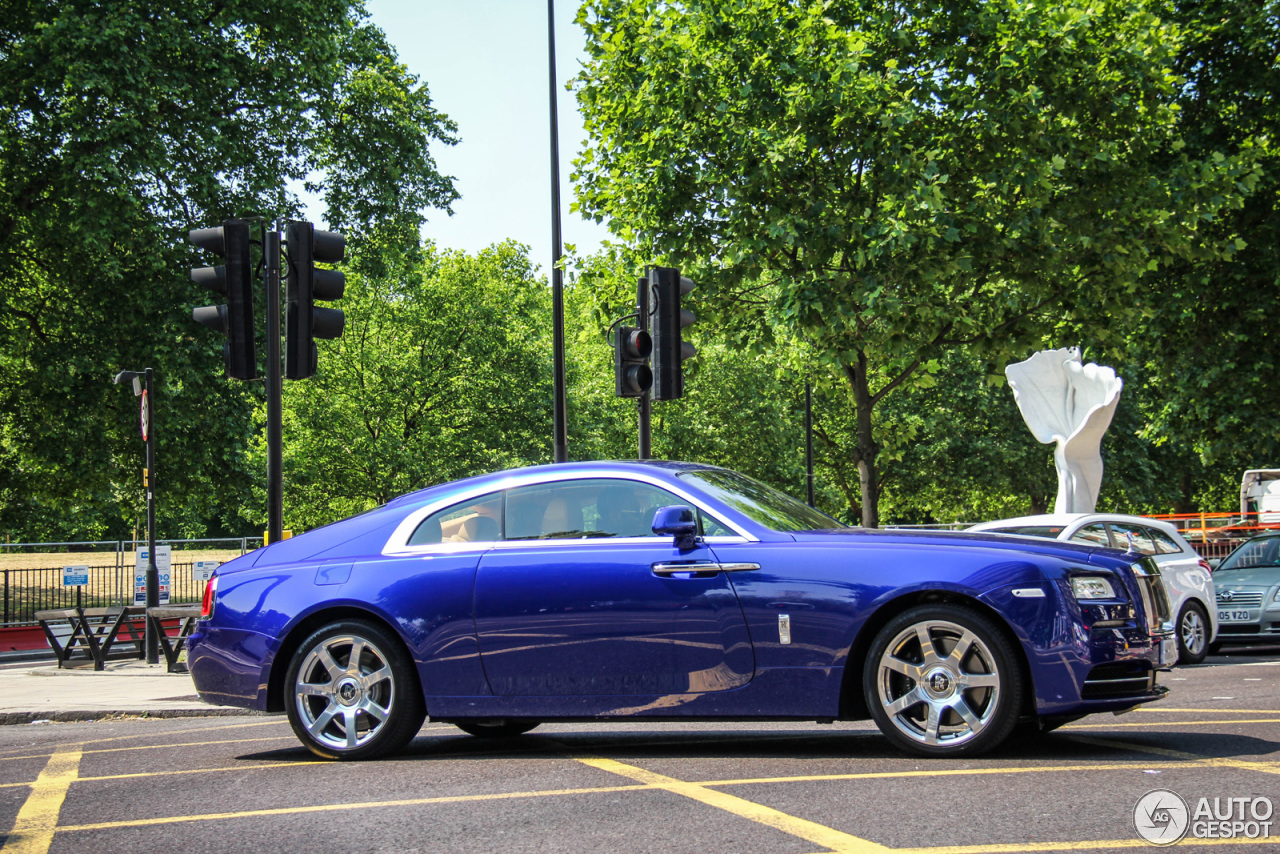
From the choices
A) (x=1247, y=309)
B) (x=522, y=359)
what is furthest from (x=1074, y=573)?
(x=522, y=359)

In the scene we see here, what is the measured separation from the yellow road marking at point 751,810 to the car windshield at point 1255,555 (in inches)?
482

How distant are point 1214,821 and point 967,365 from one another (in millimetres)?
41741

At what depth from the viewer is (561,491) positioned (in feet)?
22.3

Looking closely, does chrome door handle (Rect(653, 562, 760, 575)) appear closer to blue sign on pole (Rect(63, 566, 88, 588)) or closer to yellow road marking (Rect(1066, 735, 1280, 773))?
yellow road marking (Rect(1066, 735, 1280, 773))

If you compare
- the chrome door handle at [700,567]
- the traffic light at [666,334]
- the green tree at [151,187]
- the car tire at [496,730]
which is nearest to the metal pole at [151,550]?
the green tree at [151,187]

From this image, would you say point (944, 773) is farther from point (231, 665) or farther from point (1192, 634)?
point (1192, 634)

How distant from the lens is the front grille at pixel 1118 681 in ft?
19.2

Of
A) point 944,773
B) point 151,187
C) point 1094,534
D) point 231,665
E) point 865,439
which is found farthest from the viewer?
point 151,187

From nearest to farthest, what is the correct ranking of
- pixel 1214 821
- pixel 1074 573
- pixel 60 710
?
pixel 1214 821 < pixel 1074 573 < pixel 60 710

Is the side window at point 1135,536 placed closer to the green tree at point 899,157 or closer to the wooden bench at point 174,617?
the green tree at point 899,157

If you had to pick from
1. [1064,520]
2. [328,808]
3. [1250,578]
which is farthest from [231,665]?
[1250,578]

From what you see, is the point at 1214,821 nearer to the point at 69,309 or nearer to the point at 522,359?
the point at 69,309

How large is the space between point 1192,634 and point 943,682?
8.89m

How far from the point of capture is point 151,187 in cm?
2308
